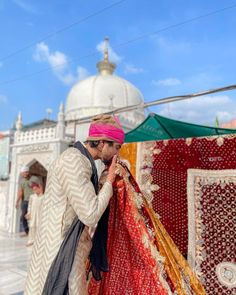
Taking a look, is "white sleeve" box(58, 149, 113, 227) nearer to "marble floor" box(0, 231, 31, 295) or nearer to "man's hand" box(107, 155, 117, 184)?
"man's hand" box(107, 155, 117, 184)

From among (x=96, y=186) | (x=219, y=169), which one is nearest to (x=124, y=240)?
(x=96, y=186)

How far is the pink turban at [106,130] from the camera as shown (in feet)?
4.16

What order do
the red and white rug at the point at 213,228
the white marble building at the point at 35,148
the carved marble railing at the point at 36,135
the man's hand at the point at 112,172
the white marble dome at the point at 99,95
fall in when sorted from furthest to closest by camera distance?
the white marble dome at the point at 99,95
the carved marble railing at the point at 36,135
the white marble building at the point at 35,148
the red and white rug at the point at 213,228
the man's hand at the point at 112,172

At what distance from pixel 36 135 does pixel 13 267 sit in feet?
17.3

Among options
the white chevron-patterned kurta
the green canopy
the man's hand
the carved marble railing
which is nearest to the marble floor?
the white chevron-patterned kurta

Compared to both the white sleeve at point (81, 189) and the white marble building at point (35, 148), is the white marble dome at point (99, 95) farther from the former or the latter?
the white sleeve at point (81, 189)

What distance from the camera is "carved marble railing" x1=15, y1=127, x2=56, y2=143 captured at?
8078mm

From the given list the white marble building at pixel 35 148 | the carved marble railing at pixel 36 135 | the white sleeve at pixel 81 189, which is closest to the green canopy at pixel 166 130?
the white sleeve at pixel 81 189

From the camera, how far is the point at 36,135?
336 inches

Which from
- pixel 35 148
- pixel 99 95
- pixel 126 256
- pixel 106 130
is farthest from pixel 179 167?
pixel 99 95

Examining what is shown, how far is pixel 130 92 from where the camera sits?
47.4 feet

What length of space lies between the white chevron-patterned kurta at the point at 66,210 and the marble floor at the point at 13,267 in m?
1.79

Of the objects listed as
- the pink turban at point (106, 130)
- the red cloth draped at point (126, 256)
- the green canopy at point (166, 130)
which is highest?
the green canopy at point (166, 130)

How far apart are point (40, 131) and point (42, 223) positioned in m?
7.52
